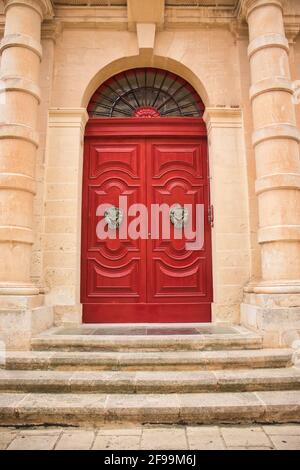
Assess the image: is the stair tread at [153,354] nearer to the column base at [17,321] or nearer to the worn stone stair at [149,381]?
the worn stone stair at [149,381]

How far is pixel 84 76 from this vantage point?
550 centimetres

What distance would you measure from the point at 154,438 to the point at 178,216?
3.35m

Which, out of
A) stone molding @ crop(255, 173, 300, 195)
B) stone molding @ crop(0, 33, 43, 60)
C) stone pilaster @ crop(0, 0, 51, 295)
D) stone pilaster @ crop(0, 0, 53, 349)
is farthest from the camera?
stone molding @ crop(0, 33, 43, 60)

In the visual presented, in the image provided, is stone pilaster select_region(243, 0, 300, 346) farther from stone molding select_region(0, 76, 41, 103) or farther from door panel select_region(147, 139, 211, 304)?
stone molding select_region(0, 76, 41, 103)

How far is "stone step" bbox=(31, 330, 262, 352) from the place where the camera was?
3941 mm

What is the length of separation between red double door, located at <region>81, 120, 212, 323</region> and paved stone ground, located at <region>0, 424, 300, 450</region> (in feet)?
7.94

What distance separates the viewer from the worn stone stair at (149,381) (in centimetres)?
298

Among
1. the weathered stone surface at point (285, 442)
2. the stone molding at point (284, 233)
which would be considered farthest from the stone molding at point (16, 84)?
the weathered stone surface at point (285, 442)

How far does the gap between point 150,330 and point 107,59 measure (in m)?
4.11

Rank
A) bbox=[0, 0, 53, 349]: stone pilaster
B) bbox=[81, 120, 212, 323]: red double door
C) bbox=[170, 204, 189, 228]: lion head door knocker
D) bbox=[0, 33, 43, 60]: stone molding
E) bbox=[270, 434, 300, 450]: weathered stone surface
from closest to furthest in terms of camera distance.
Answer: bbox=[270, 434, 300, 450]: weathered stone surface → bbox=[0, 0, 53, 349]: stone pilaster → bbox=[0, 33, 43, 60]: stone molding → bbox=[81, 120, 212, 323]: red double door → bbox=[170, 204, 189, 228]: lion head door knocker

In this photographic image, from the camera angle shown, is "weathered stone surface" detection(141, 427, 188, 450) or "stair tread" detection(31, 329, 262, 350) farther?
"stair tread" detection(31, 329, 262, 350)

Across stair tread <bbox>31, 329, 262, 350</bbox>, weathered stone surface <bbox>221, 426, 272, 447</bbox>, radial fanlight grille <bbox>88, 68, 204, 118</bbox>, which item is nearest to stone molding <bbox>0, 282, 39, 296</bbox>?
stair tread <bbox>31, 329, 262, 350</bbox>

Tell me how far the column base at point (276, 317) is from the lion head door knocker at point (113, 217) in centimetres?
234
